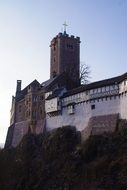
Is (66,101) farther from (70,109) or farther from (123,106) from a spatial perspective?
(123,106)

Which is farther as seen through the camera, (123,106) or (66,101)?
(66,101)

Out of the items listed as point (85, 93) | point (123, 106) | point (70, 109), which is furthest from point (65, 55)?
point (123, 106)

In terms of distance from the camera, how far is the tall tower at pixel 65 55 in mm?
71062

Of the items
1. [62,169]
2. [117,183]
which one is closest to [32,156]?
[62,169]

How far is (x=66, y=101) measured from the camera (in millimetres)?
58156

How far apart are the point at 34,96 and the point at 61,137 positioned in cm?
1181

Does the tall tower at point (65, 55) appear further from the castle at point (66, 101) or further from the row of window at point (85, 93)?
the row of window at point (85, 93)

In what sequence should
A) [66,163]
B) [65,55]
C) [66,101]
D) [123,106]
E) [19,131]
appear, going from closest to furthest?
[123,106] < [66,163] < [66,101] < [19,131] < [65,55]

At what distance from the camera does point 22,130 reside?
65875 mm

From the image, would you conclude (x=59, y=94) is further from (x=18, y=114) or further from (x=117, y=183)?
(x=117, y=183)

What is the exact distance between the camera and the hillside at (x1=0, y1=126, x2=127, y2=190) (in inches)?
1815

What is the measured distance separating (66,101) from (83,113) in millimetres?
4492

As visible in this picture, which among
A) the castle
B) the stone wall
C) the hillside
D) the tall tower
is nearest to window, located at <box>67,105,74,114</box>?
the castle

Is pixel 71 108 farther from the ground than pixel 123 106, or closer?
farther from the ground
